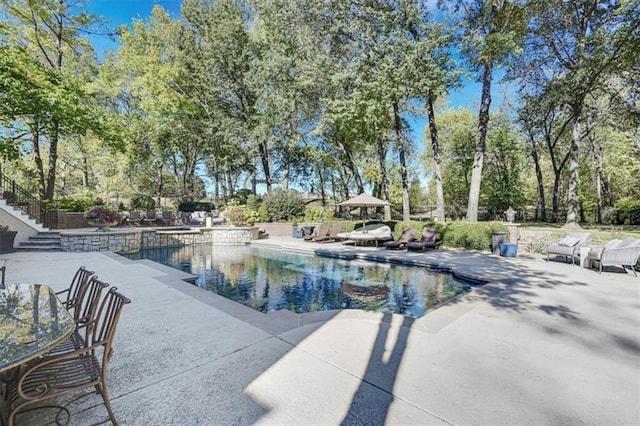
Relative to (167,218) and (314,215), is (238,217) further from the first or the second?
(167,218)

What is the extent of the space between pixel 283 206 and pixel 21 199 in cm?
1193

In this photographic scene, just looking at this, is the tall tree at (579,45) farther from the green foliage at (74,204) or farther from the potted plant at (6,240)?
the green foliage at (74,204)

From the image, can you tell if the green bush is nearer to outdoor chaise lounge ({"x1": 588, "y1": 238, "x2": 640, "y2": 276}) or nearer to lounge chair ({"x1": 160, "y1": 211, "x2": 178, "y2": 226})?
lounge chair ({"x1": 160, "y1": 211, "x2": 178, "y2": 226})

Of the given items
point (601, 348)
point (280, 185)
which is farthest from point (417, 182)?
point (601, 348)

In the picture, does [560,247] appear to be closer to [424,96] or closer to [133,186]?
[424,96]

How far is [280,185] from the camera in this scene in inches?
1003

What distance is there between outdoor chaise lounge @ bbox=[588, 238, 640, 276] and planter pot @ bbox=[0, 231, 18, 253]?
17.1 m

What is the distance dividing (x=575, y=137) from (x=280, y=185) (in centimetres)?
1969

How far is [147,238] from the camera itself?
43.7 feet

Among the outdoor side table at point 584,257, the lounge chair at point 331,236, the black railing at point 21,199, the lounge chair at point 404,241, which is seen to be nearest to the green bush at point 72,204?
the black railing at point 21,199

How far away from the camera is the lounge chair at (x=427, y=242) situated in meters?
11.0

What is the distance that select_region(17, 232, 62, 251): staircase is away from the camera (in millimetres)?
10234

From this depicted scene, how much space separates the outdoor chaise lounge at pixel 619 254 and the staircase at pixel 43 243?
54.7ft

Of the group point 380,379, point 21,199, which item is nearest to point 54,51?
point 21,199
